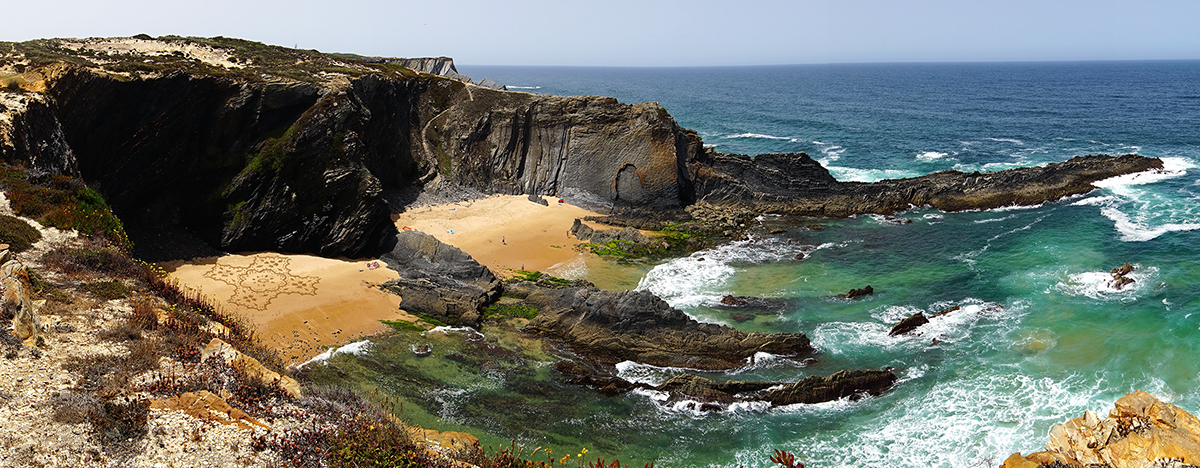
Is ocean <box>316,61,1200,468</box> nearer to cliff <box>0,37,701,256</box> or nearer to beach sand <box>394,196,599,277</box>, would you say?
beach sand <box>394,196,599,277</box>

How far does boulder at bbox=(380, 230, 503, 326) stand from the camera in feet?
95.1

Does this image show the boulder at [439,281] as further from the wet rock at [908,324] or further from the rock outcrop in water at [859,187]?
the rock outcrop in water at [859,187]

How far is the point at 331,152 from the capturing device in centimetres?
3494

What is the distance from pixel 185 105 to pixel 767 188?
3659cm

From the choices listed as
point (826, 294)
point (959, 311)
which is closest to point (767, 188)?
point (826, 294)

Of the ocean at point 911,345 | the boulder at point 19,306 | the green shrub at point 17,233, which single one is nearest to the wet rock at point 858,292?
the ocean at point 911,345

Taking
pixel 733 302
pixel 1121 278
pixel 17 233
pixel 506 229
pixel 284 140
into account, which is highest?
pixel 284 140

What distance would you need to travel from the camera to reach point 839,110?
10375 centimetres

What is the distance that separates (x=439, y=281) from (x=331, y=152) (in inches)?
385

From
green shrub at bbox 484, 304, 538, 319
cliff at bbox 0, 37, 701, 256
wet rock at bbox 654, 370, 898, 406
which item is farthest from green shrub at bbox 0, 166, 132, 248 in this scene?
wet rock at bbox 654, 370, 898, 406

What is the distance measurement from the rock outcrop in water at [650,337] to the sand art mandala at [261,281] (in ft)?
34.2

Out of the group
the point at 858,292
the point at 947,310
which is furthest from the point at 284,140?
the point at 947,310

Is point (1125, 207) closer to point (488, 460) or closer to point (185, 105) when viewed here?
point (488, 460)

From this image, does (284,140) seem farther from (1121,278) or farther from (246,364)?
(1121,278)
